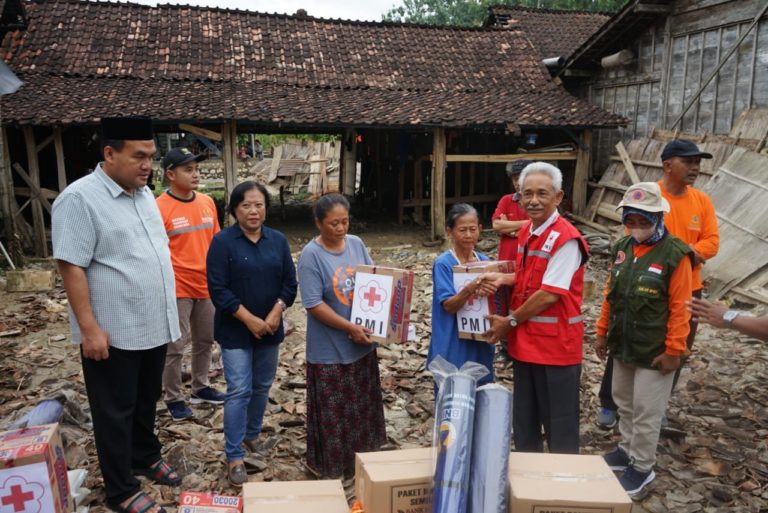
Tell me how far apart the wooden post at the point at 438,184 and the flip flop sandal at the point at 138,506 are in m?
10.6

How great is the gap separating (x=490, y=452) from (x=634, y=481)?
6.46ft

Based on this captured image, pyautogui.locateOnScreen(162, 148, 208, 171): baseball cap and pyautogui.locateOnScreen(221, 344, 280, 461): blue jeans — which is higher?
pyautogui.locateOnScreen(162, 148, 208, 171): baseball cap

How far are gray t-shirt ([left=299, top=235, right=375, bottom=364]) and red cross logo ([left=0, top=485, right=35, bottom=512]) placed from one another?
166 cm

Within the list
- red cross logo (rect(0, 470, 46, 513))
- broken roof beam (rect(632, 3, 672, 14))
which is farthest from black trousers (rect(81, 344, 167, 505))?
broken roof beam (rect(632, 3, 672, 14))

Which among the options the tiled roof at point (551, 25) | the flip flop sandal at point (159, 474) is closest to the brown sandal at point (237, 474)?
the flip flop sandal at point (159, 474)

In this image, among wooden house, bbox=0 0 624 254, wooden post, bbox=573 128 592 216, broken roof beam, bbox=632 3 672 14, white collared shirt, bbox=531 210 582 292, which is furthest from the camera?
wooden post, bbox=573 128 592 216

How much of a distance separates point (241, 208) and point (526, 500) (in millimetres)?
2419

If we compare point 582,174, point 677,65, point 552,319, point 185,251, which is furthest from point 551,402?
point 582,174

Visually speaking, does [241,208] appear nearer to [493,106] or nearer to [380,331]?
[380,331]

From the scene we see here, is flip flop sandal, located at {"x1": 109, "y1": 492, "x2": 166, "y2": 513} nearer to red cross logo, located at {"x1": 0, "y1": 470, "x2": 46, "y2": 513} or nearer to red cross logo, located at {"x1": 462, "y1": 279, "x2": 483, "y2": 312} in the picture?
red cross logo, located at {"x1": 0, "y1": 470, "x2": 46, "y2": 513}

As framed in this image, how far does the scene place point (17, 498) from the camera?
2625 mm

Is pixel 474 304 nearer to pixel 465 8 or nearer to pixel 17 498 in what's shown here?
pixel 17 498

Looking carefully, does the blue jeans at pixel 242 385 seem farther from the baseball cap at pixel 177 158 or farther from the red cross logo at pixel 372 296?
the baseball cap at pixel 177 158

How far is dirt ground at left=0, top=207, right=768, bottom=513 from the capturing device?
12.9 feet
